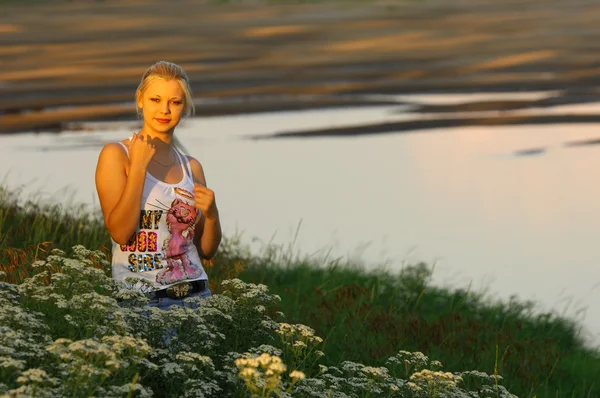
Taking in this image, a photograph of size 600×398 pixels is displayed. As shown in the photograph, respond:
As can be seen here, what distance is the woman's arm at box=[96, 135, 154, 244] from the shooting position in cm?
633

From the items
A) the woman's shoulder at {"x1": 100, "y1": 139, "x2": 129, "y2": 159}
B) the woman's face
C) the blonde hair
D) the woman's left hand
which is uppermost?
the blonde hair

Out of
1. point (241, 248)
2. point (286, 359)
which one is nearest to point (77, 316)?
point (286, 359)

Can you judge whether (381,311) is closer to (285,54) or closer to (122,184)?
(122,184)

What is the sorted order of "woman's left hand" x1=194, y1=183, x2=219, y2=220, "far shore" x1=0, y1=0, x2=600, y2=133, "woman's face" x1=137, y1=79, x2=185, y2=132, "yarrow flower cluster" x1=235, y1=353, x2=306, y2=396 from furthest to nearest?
"far shore" x1=0, y1=0, x2=600, y2=133, "woman's face" x1=137, y1=79, x2=185, y2=132, "woman's left hand" x1=194, y1=183, x2=219, y2=220, "yarrow flower cluster" x1=235, y1=353, x2=306, y2=396

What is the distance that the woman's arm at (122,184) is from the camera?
6.33 m

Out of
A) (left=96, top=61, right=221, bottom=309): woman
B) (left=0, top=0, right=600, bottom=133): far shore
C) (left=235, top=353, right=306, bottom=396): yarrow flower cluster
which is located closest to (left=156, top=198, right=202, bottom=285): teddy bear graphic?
(left=96, top=61, right=221, bottom=309): woman

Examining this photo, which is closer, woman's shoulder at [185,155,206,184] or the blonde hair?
the blonde hair

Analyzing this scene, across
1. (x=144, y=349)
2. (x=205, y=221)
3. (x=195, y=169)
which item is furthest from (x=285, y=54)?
(x=144, y=349)

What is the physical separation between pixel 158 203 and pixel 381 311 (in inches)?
137

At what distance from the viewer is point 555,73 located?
25.2m

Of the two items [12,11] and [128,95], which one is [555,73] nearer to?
[128,95]

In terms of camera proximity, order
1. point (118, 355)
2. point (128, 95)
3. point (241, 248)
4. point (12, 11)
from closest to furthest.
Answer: point (118, 355)
point (241, 248)
point (128, 95)
point (12, 11)

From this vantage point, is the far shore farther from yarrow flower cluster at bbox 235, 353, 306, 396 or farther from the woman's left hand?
yarrow flower cluster at bbox 235, 353, 306, 396

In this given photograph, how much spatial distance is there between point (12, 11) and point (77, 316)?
35.7 m
